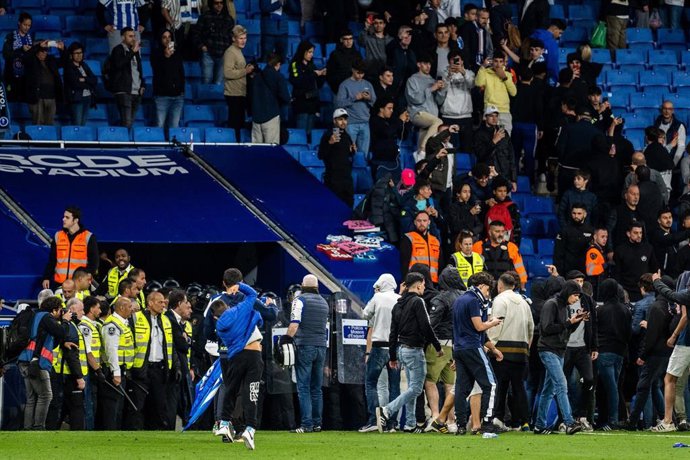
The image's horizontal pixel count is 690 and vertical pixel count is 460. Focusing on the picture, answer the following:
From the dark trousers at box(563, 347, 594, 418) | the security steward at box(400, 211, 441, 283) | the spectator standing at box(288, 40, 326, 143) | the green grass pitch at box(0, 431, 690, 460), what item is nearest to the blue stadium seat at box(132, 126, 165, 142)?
the spectator standing at box(288, 40, 326, 143)

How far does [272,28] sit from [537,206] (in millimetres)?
5345

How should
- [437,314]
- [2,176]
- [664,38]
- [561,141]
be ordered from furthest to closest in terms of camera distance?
[664,38]
[561,141]
[2,176]
[437,314]

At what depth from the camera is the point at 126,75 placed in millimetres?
24969

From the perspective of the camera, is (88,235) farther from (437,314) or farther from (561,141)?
(561,141)

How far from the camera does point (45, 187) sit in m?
23.5

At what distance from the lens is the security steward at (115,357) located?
63.9 ft

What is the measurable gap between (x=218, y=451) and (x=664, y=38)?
17819 millimetres

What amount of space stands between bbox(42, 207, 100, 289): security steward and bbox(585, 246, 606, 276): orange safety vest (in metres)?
7.06

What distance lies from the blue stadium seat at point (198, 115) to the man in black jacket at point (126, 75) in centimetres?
112

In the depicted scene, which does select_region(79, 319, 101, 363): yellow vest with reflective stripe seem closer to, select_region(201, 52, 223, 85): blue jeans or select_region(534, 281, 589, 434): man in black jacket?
select_region(534, 281, 589, 434): man in black jacket

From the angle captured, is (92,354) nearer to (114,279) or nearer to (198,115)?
(114,279)

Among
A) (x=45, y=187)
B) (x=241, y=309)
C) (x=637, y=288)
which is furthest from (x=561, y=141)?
(x=241, y=309)

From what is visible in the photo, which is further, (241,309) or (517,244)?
(517,244)

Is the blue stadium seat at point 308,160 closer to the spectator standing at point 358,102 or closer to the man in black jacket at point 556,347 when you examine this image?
the spectator standing at point 358,102
